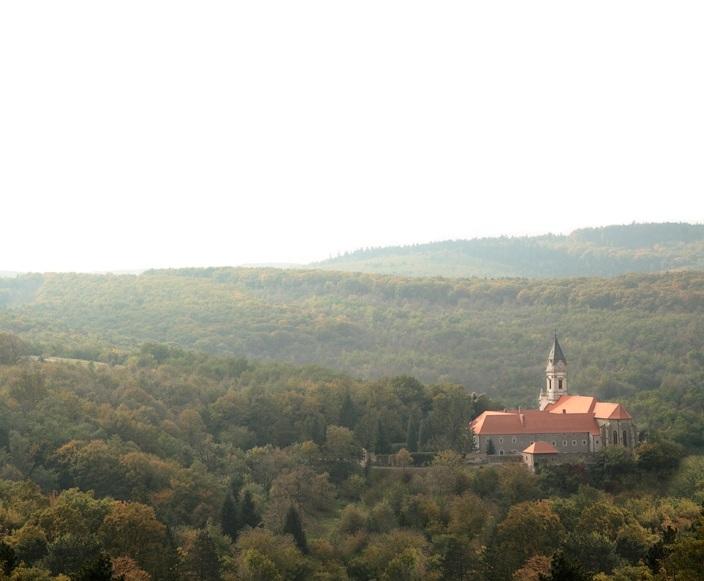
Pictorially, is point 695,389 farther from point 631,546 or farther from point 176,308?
point 176,308

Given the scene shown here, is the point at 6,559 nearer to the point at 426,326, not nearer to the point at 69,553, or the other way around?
the point at 69,553

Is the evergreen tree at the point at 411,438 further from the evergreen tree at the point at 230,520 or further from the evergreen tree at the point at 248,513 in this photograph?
the evergreen tree at the point at 230,520

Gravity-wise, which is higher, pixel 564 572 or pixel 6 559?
pixel 6 559

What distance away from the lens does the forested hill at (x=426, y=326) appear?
133 metres

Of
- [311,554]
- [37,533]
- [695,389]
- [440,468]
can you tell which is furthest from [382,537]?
[695,389]

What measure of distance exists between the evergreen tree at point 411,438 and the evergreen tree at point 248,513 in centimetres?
1812

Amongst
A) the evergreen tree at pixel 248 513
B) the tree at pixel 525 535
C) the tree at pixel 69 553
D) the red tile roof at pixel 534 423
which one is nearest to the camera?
the tree at pixel 69 553

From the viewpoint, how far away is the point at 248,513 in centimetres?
7512

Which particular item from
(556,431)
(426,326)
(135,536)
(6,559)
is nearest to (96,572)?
(6,559)

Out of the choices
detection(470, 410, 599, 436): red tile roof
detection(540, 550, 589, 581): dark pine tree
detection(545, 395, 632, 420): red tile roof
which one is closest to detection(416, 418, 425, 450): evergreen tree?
detection(470, 410, 599, 436): red tile roof

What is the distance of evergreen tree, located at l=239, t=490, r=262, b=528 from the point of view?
245ft

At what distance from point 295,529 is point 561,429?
24443mm

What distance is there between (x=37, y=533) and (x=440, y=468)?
3141 cm

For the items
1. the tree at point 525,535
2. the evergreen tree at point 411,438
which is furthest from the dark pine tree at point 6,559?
the evergreen tree at point 411,438
